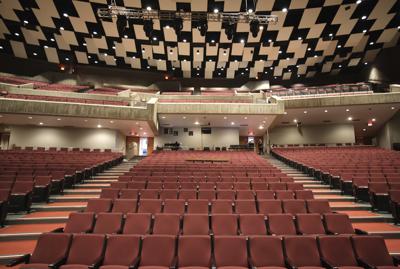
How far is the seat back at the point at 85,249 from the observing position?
2084 millimetres

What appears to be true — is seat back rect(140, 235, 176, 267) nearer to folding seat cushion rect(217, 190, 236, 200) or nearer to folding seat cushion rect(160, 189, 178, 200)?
folding seat cushion rect(160, 189, 178, 200)

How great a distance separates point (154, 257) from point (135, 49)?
501 inches

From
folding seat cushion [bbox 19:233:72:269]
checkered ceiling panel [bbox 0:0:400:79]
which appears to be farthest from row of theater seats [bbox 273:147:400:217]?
checkered ceiling panel [bbox 0:0:400:79]

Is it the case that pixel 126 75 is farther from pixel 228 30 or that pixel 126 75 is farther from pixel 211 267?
pixel 211 267

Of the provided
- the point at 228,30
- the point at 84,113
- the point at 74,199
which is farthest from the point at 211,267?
the point at 84,113

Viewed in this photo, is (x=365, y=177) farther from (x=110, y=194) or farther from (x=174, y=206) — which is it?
(x=110, y=194)

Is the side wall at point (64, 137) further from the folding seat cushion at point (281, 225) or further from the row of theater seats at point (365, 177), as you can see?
the folding seat cushion at point (281, 225)

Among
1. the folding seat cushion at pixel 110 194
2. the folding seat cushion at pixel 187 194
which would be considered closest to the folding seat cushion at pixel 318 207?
the folding seat cushion at pixel 187 194

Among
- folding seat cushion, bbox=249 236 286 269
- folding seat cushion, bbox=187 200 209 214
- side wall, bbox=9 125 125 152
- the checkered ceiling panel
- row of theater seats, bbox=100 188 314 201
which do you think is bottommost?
folding seat cushion, bbox=249 236 286 269

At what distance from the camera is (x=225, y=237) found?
2.20 m

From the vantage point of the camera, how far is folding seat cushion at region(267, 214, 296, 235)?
2.61 meters

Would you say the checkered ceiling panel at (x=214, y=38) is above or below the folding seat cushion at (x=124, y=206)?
above

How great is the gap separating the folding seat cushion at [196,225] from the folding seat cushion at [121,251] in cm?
60

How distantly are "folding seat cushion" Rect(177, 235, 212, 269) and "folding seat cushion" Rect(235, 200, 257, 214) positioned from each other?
3.35ft
